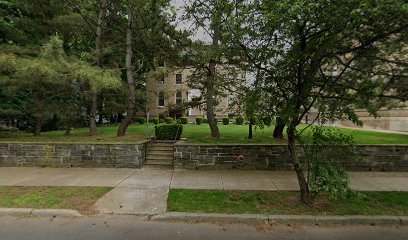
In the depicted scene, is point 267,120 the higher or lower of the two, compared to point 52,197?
higher

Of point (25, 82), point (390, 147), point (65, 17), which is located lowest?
point (390, 147)

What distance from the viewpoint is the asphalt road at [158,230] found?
15.1 feet

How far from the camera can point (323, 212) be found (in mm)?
5496

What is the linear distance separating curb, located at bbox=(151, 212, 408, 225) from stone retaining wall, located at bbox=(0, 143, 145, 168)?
474 cm

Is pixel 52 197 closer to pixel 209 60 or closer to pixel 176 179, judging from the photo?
→ pixel 176 179

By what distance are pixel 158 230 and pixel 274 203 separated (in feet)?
8.82

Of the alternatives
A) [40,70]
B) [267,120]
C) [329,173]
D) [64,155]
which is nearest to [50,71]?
[40,70]

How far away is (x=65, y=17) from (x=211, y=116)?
8.02 metres

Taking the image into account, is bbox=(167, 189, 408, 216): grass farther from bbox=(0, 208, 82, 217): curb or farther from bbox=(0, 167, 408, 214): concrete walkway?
bbox=(0, 208, 82, 217): curb

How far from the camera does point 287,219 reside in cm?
522

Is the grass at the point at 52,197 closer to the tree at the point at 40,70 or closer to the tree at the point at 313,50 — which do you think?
the tree at the point at 40,70

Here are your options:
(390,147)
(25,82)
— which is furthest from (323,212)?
(25,82)

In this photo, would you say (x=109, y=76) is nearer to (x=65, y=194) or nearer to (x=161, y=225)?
(x=65, y=194)

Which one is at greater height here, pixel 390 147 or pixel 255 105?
pixel 255 105
